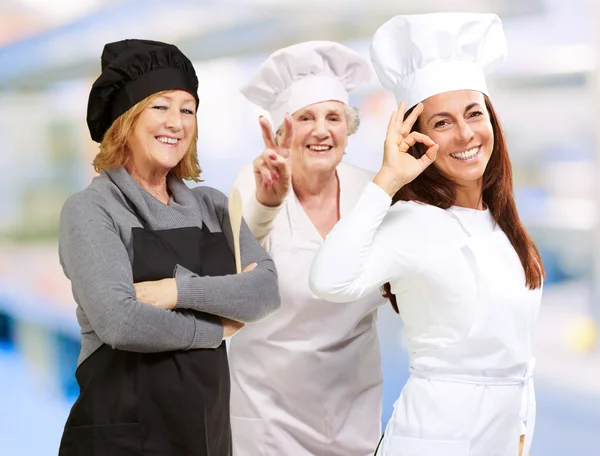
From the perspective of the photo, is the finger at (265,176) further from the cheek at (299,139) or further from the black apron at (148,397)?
the black apron at (148,397)

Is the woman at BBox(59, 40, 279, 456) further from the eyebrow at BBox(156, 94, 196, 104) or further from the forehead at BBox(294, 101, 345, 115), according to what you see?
the forehead at BBox(294, 101, 345, 115)

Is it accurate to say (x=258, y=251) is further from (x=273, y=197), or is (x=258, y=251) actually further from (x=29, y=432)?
(x=29, y=432)

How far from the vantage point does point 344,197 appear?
2.75 meters

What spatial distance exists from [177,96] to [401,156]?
2.03 ft

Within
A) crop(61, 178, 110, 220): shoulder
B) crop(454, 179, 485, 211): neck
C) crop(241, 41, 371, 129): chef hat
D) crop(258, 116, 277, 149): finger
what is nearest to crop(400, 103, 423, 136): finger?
crop(454, 179, 485, 211): neck

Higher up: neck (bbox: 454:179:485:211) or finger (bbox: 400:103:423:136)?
finger (bbox: 400:103:423:136)

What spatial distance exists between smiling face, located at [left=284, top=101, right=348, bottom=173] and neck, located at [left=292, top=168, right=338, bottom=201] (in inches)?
1.1

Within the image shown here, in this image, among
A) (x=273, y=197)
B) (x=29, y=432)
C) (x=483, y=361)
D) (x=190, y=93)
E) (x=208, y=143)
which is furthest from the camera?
(x=208, y=143)

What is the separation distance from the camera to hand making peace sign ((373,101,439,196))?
1.88 metres

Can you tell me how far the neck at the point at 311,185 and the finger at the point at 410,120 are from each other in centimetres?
81

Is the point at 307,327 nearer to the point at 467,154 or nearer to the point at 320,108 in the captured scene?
the point at 320,108

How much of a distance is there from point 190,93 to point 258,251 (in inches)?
18.4

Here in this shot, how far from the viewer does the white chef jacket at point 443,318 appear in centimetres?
184

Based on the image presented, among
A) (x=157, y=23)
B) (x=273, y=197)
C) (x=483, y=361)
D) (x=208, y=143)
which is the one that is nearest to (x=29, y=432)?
(x=208, y=143)
